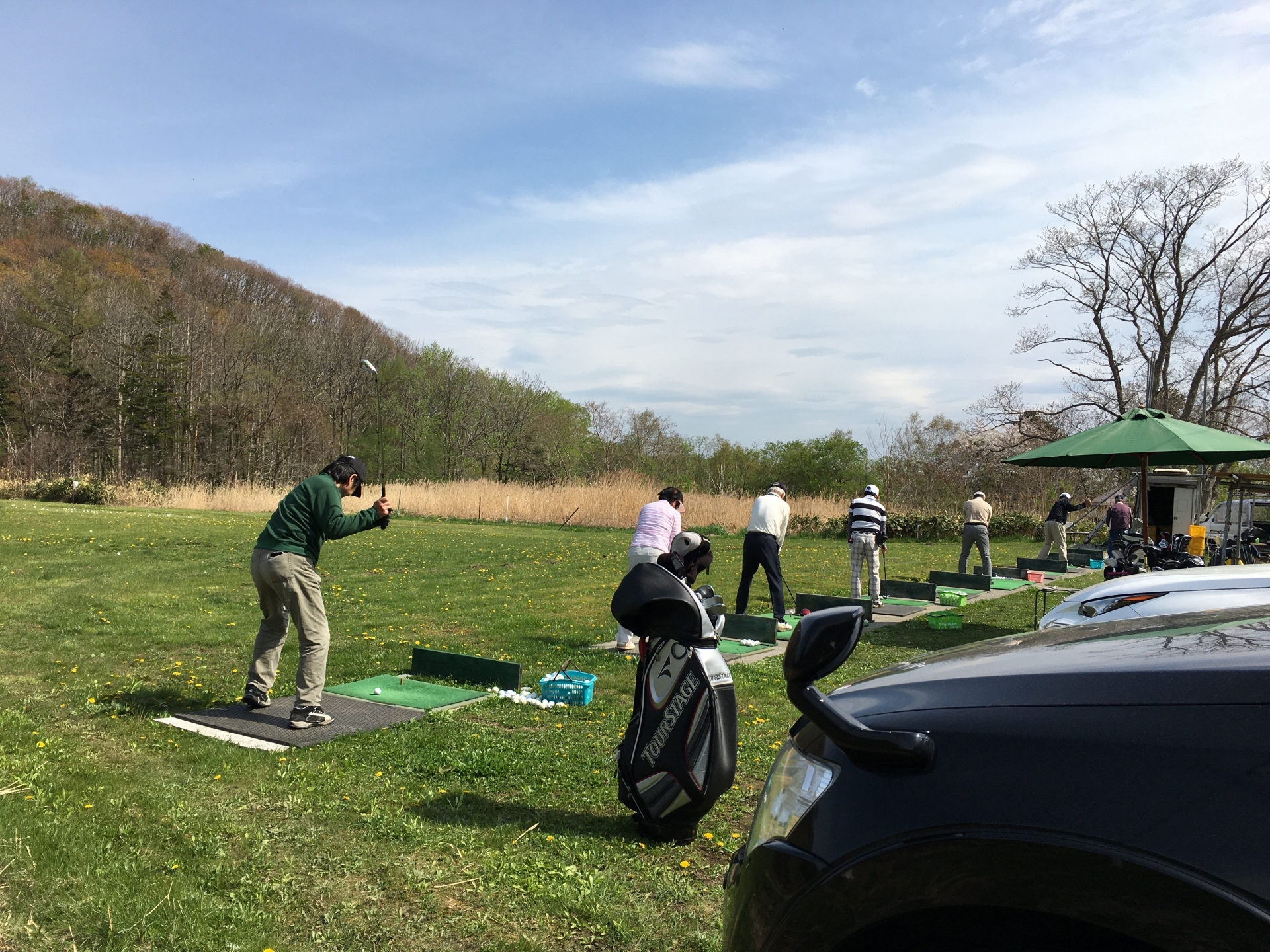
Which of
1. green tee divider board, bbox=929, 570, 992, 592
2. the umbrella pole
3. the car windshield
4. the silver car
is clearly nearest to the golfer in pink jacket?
the silver car

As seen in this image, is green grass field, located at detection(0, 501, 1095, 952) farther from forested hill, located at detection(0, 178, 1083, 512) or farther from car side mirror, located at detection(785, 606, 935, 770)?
forested hill, located at detection(0, 178, 1083, 512)

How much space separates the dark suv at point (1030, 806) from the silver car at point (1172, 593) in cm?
401

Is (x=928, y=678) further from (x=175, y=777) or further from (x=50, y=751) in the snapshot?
(x=50, y=751)

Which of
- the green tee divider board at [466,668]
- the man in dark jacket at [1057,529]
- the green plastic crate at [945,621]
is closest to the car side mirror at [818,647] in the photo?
the green tee divider board at [466,668]

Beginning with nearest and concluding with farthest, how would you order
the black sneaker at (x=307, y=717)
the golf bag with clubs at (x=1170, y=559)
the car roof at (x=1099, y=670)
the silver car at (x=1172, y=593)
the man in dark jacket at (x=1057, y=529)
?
the car roof at (x=1099, y=670)
the silver car at (x=1172, y=593)
the black sneaker at (x=307, y=717)
the golf bag with clubs at (x=1170, y=559)
the man in dark jacket at (x=1057, y=529)

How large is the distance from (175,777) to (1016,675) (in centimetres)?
489

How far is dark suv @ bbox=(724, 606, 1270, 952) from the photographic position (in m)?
1.39

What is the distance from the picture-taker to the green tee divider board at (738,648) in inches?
372

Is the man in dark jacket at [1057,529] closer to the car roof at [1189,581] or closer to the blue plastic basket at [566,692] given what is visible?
the car roof at [1189,581]

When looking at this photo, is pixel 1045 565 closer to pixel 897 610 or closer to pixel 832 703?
pixel 897 610

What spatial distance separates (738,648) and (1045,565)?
42.0 feet

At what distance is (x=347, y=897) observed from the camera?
3.69 m

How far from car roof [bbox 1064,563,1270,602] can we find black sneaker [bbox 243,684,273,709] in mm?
6181

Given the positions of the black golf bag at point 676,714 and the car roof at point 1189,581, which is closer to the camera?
the black golf bag at point 676,714
